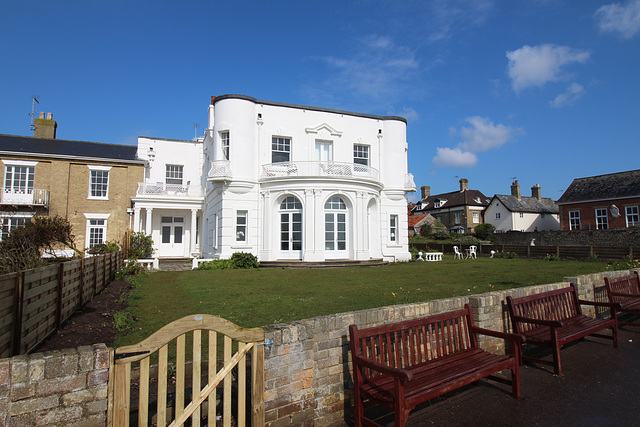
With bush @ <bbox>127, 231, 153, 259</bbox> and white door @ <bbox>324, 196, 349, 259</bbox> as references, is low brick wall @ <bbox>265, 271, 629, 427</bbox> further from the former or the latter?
bush @ <bbox>127, 231, 153, 259</bbox>

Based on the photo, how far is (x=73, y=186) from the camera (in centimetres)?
2448

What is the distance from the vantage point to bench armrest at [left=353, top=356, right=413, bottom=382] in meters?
3.15

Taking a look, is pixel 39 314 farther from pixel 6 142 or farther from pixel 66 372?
pixel 6 142

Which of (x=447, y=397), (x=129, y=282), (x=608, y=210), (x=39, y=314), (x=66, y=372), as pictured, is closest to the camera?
(x=66, y=372)

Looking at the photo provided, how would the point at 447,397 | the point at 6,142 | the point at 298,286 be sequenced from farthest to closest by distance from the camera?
1. the point at 6,142
2. the point at 298,286
3. the point at 447,397

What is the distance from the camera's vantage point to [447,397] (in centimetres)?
428

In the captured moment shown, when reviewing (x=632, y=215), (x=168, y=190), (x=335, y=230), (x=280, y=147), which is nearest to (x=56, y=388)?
(x=335, y=230)

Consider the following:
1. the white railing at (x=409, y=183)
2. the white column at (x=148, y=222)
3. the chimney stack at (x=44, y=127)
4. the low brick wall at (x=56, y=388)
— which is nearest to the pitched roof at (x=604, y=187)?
the white railing at (x=409, y=183)

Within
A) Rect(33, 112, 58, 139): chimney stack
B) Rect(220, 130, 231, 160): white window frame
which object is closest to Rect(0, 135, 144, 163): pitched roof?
Rect(33, 112, 58, 139): chimney stack

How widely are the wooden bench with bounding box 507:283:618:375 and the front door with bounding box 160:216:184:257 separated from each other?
23.9m

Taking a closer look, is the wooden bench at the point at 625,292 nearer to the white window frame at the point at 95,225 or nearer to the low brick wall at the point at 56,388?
the low brick wall at the point at 56,388

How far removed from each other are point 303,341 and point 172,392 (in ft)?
4.85

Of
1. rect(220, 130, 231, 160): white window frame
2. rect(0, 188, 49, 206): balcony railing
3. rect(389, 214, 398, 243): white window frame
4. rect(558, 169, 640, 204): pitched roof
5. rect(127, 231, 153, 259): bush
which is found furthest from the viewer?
rect(558, 169, 640, 204): pitched roof

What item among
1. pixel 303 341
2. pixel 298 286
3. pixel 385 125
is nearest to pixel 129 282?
pixel 298 286
